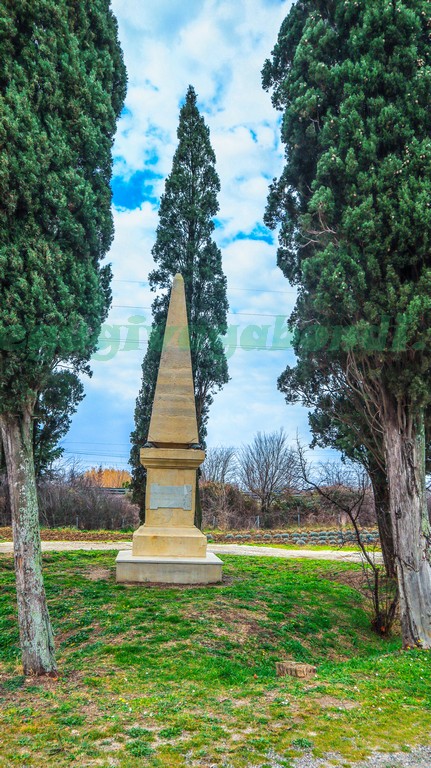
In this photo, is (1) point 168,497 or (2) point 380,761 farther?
(1) point 168,497

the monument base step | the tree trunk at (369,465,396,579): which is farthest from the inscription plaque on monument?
the tree trunk at (369,465,396,579)

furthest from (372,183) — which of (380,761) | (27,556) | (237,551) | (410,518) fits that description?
(237,551)

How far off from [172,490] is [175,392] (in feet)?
6.40

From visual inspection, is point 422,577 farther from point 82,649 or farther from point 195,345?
point 195,345

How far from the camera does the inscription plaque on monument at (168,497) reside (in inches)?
385

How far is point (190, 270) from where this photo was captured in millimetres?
16734

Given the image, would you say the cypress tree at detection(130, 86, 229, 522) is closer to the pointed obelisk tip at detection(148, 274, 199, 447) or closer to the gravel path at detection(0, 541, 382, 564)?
the gravel path at detection(0, 541, 382, 564)

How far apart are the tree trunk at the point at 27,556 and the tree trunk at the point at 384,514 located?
22.8 feet

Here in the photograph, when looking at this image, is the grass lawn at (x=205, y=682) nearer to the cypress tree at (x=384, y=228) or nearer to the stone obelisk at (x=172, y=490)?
A: the stone obelisk at (x=172, y=490)

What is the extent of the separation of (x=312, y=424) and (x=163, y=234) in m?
8.54

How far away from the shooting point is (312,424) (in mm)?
11719

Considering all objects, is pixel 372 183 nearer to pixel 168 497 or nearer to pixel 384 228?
pixel 384 228

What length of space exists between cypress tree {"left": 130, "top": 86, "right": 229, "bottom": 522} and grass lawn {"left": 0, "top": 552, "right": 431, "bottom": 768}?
25.0ft

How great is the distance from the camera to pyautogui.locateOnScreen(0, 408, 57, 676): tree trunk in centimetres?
543
